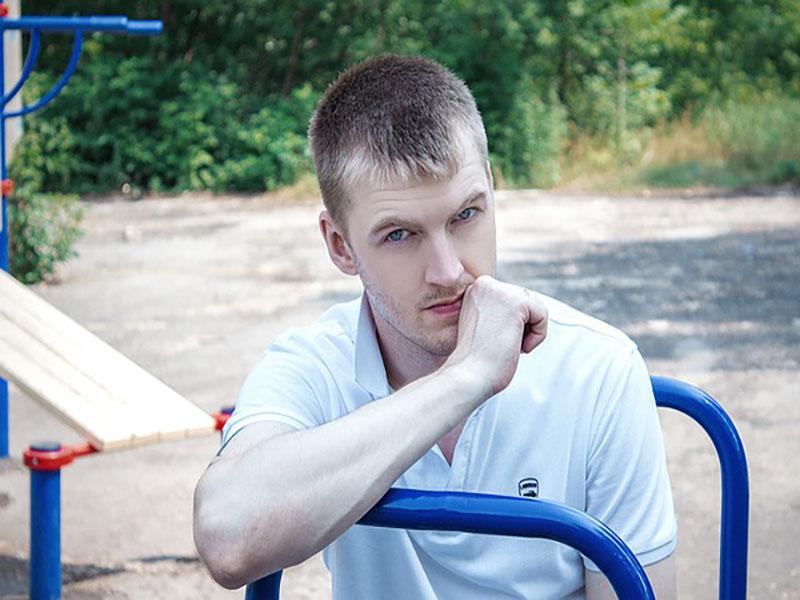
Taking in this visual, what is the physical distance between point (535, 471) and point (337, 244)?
54 cm

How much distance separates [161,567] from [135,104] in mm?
14941

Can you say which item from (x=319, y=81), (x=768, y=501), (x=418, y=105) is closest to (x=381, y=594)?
(x=418, y=105)

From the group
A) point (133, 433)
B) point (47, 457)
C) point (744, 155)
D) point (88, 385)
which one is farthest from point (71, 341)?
point (744, 155)

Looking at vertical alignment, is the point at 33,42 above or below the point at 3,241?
above

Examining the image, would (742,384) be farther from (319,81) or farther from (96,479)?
(319,81)

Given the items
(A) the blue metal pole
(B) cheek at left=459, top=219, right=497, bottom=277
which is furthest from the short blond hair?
(A) the blue metal pole

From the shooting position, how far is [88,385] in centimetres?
412

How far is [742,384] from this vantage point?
695cm

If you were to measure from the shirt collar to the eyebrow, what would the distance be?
0.69 feet

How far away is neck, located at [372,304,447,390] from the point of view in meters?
2.34

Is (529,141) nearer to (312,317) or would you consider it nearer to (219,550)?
(312,317)

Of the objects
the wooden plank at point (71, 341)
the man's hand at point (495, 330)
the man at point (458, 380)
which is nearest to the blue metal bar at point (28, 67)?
the wooden plank at point (71, 341)

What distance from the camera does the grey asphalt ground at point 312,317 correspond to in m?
4.76

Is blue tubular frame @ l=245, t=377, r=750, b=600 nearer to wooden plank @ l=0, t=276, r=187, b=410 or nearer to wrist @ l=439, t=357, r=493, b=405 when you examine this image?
wrist @ l=439, t=357, r=493, b=405
